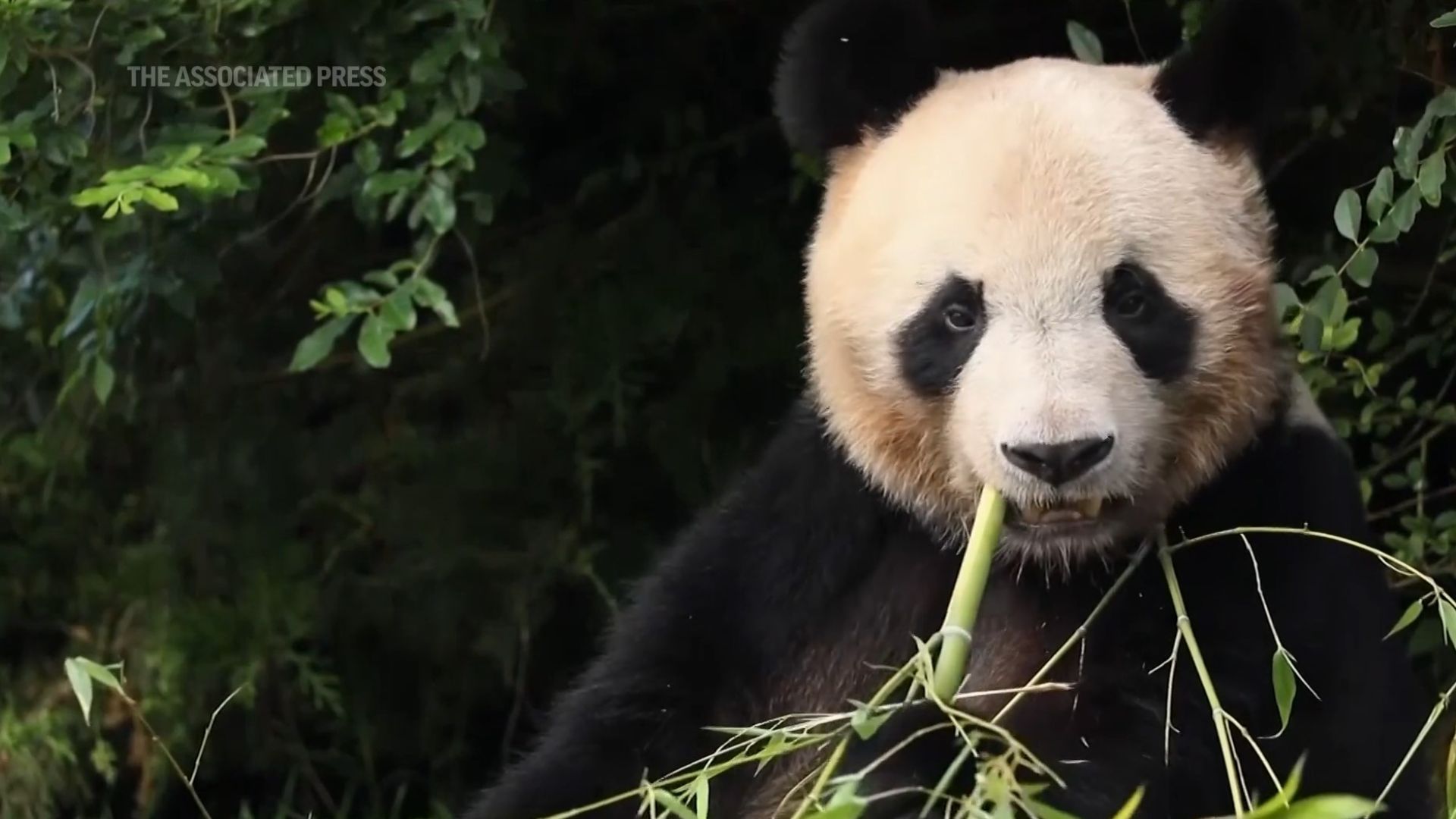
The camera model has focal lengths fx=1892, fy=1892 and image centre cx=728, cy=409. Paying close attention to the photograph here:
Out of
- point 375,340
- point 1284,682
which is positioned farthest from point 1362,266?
point 375,340

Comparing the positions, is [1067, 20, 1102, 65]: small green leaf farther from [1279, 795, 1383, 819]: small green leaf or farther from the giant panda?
[1279, 795, 1383, 819]: small green leaf

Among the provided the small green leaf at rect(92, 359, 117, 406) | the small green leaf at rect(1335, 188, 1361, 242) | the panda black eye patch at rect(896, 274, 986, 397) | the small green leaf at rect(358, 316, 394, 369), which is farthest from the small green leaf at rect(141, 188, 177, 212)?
the small green leaf at rect(1335, 188, 1361, 242)

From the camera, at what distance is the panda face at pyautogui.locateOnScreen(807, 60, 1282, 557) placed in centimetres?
226

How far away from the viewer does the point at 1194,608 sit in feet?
8.02

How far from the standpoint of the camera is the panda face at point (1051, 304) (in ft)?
7.43

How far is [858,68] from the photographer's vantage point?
2.64 metres

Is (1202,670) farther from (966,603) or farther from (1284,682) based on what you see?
(966,603)

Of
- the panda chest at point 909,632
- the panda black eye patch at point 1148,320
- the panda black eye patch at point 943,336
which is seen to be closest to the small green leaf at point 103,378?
the panda chest at point 909,632

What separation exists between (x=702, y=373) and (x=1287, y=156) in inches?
52.2

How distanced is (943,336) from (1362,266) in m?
0.80

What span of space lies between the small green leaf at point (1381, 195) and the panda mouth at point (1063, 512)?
0.68 metres

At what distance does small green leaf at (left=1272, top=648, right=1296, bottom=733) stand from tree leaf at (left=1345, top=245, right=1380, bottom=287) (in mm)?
798

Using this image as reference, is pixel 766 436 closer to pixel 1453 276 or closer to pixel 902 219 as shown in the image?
pixel 1453 276

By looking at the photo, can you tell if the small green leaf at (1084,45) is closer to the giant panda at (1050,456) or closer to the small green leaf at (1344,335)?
the giant panda at (1050,456)
